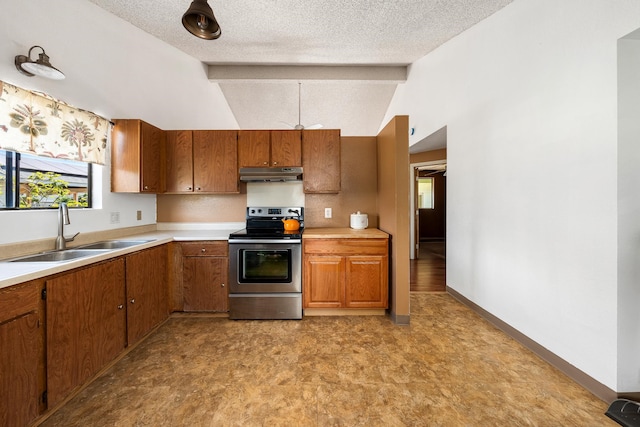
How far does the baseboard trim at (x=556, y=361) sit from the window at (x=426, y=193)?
623cm

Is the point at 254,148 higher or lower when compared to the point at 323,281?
higher

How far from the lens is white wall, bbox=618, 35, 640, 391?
1564 mm

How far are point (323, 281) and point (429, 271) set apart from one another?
275 centimetres

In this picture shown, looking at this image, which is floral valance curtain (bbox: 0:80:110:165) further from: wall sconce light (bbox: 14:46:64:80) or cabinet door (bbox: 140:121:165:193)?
cabinet door (bbox: 140:121:165:193)

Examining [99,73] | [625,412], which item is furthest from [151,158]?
[625,412]

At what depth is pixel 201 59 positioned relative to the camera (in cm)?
382

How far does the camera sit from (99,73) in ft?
7.92

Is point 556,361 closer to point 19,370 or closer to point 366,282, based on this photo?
point 366,282

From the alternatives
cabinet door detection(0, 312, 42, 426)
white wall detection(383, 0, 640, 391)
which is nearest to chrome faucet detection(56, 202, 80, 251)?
cabinet door detection(0, 312, 42, 426)

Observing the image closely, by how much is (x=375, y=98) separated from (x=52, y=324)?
→ 599cm

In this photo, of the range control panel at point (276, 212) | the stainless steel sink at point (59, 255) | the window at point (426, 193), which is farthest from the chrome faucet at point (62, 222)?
the window at point (426, 193)

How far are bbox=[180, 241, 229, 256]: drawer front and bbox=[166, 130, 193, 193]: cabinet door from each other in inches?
30.8

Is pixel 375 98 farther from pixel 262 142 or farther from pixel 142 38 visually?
pixel 142 38

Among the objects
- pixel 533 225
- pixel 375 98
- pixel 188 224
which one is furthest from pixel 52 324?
pixel 375 98
